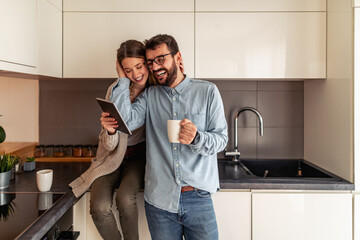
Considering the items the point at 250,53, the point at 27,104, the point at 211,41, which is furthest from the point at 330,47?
the point at 27,104

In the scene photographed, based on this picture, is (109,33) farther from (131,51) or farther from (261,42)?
(261,42)

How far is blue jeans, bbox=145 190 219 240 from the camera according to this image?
4.63 ft

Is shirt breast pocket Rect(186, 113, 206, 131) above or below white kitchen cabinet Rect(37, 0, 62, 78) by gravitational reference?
below

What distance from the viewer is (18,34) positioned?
1.52m

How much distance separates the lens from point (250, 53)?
1.96 metres

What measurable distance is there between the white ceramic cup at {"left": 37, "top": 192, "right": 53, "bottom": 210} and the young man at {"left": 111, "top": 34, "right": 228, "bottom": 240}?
444 millimetres

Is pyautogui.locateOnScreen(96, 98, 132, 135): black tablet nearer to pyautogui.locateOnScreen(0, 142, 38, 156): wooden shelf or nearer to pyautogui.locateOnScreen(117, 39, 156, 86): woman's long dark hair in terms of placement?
pyautogui.locateOnScreen(117, 39, 156, 86): woman's long dark hair

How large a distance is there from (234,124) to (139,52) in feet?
3.49

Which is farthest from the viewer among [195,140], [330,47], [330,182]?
[330,47]

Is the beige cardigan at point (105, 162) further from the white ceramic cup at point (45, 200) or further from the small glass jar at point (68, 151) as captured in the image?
the small glass jar at point (68, 151)

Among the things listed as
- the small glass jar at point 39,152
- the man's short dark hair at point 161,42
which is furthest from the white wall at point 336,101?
the small glass jar at point 39,152

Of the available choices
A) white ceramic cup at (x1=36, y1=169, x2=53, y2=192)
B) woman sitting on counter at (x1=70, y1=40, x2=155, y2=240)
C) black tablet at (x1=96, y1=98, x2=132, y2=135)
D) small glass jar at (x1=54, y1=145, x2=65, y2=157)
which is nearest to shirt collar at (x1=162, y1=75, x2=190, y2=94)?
woman sitting on counter at (x1=70, y1=40, x2=155, y2=240)

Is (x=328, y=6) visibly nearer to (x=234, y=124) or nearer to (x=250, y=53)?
(x=250, y=53)

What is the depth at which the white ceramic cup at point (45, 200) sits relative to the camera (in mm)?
1349
